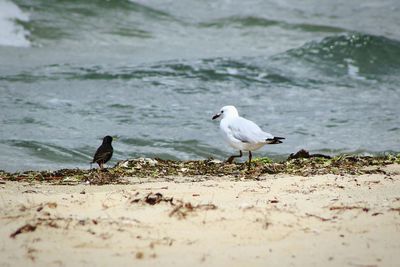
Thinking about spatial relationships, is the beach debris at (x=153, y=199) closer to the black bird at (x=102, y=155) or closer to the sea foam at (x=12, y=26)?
the black bird at (x=102, y=155)

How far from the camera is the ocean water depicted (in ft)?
37.9

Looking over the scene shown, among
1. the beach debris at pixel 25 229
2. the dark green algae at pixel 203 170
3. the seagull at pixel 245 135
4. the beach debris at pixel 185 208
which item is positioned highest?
the seagull at pixel 245 135

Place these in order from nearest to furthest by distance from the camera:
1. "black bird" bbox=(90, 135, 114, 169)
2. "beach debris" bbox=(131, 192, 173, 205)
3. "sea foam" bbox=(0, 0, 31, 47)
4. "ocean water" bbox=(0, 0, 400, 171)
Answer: "beach debris" bbox=(131, 192, 173, 205) < "black bird" bbox=(90, 135, 114, 169) < "ocean water" bbox=(0, 0, 400, 171) < "sea foam" bbox=(0, 0, 31, 47)

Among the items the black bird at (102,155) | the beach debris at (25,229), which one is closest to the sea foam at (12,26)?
the black bird at (102,155)

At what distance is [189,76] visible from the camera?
16.3 meters

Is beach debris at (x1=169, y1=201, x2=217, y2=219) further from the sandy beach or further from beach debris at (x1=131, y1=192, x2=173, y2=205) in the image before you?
beach debris at (x1=131, y1=192, x2=173, y2=205)

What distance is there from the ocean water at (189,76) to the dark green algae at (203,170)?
1858 millimetres

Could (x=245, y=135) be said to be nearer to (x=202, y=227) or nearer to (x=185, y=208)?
(x=185, y=208)

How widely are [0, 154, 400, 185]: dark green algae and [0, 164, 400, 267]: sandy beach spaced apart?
1.09 m

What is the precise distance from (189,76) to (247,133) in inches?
332

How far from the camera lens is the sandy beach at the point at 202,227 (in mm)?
4559

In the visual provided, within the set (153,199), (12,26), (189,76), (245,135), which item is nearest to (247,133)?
(245,135)

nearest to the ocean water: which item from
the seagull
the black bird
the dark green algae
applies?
the black bird

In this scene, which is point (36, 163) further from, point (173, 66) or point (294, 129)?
point (173, 66)
